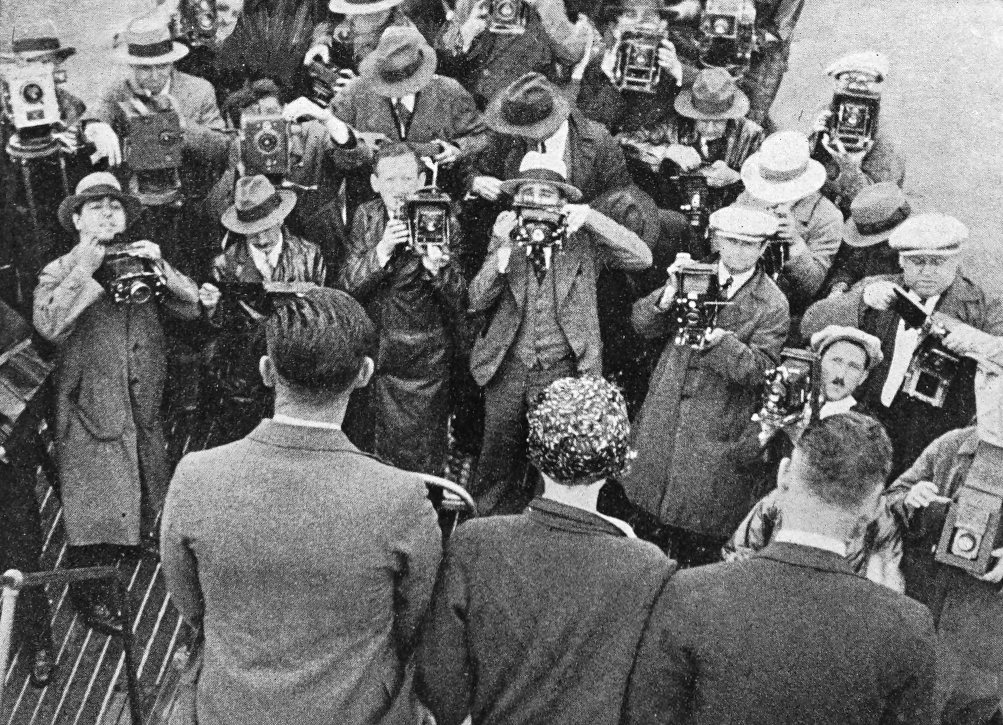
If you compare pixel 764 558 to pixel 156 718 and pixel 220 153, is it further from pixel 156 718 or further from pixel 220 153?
pixel 220 153

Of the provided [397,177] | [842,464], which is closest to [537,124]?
[397,177]

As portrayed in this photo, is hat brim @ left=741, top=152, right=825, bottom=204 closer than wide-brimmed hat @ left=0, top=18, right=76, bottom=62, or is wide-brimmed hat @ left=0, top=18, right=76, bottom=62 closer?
hat brim @ left=741, top=152, right=825, bottom=204

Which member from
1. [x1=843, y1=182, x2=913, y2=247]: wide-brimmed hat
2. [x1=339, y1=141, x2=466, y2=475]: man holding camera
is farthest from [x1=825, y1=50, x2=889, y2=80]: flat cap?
[x1=339, y1=141, x2=466, y2=475]: man holding camera

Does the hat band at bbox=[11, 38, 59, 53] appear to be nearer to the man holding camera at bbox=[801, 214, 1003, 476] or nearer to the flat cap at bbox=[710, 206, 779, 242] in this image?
the flat cap at bbox=[710, 206, 779, 242]

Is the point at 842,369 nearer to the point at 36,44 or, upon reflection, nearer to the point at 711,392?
the point at 711,392

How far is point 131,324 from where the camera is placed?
4957mm

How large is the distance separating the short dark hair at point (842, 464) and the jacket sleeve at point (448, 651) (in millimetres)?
891

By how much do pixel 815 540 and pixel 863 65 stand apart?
3997 mm

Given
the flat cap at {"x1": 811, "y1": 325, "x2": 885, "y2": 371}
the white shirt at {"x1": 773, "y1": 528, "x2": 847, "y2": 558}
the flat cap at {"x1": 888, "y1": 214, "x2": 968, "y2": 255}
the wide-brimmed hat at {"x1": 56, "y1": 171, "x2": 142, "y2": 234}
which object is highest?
the flat cap at {"x1": 888, "y1": 214, "x2": 968, "y2": 255}

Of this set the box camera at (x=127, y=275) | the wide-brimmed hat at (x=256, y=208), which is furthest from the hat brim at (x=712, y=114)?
Result: the box camera at (x=127, y=275)

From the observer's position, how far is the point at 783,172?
5309 mm

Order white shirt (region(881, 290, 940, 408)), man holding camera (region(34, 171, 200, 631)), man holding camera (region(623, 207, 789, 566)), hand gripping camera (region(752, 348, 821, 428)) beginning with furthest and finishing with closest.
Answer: man holding camera (region(34, 171, 200, 631))
man holding camera (region(623, 207, 789, 566))
white shirt (region(881, 290, 940, 408))
hand gripping camera (region(752, 348, 821, 428))

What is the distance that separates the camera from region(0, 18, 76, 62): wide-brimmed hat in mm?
6074

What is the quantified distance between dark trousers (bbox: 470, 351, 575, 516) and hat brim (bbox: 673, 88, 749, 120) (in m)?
1.63
